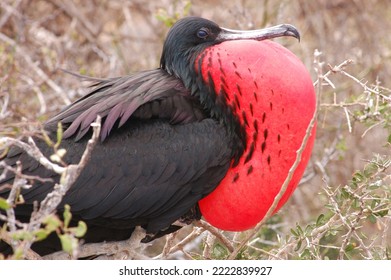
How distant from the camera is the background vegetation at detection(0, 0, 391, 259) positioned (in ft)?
8.84

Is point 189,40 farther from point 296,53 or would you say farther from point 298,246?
point 296,53

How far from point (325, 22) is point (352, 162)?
949 millimetres

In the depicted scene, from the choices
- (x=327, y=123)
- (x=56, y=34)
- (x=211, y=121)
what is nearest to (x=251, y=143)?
(x=211, y=121)

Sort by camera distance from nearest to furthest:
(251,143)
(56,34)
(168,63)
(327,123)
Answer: (251,143)
(168,63)
(327,123)
(56,34)

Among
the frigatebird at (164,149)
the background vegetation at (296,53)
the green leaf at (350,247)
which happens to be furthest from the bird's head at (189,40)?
the green leaf at (350,247)

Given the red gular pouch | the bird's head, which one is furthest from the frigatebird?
the bird's head

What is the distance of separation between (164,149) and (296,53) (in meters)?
1.93

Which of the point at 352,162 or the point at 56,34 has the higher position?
the point at 56,34

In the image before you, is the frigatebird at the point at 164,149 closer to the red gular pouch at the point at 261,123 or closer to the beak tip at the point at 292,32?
the red gular pouch at the point at 261,123

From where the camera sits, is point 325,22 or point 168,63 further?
point 325,22

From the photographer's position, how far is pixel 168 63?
115 inches

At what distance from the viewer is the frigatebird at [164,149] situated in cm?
263

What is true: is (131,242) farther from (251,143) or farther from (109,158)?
(251,143)

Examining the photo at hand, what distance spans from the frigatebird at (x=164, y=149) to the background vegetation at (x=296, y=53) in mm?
169
